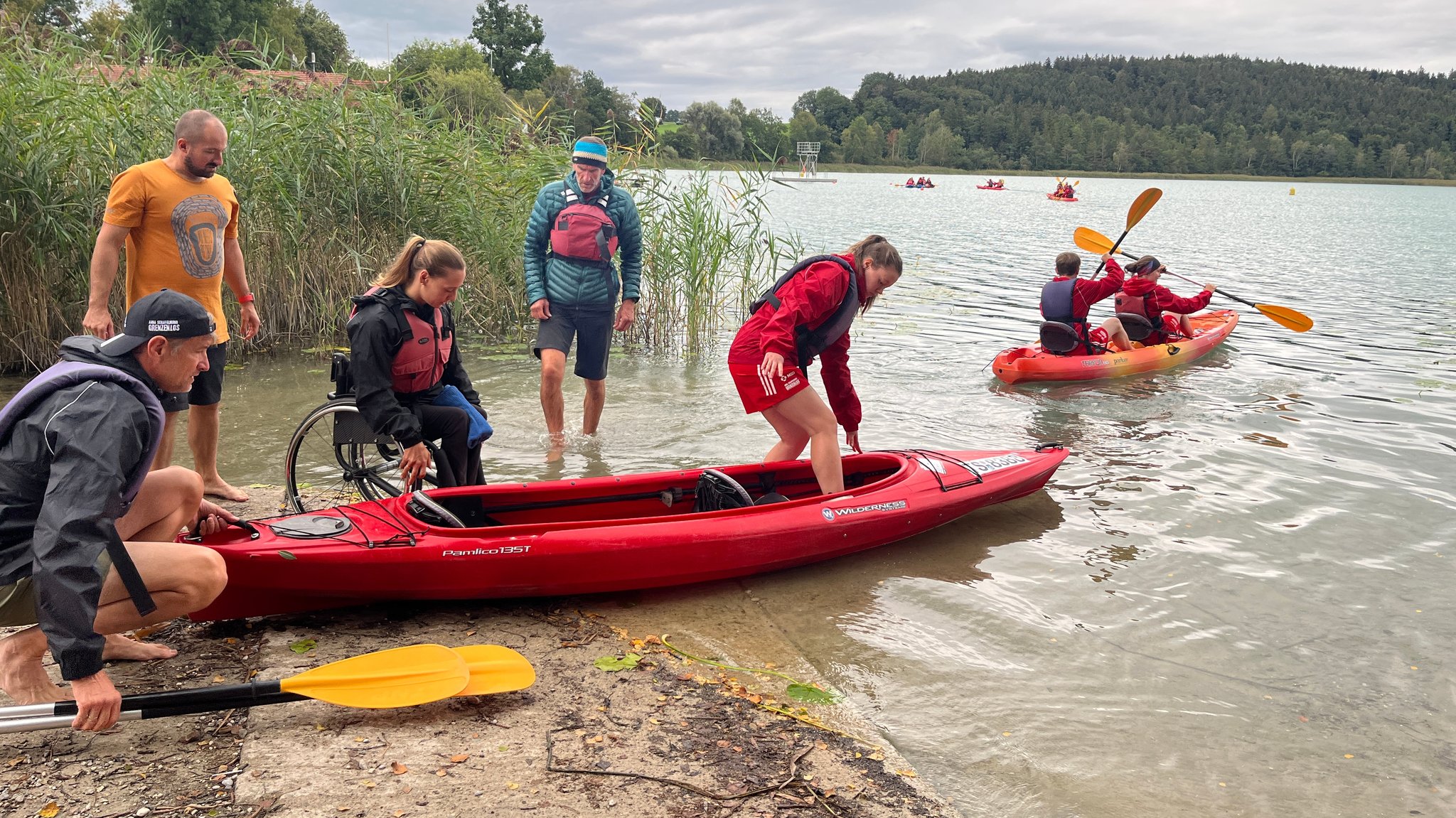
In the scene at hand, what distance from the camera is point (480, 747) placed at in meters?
2.54

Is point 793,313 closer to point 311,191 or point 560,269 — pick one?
point 560,269

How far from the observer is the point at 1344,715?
3.26m

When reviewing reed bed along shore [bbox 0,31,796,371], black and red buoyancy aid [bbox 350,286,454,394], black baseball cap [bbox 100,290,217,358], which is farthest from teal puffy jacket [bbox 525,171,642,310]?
black baseball cap [bbox 100,290,217,358]

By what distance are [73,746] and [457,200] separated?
627 cm

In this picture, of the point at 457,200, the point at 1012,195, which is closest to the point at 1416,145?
the point at 1012,195

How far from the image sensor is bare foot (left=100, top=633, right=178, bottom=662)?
110 inches

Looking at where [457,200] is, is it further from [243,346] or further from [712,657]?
[712,657]

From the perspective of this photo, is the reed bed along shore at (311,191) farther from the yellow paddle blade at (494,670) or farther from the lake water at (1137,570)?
the yellow paddle blade at (494,670)

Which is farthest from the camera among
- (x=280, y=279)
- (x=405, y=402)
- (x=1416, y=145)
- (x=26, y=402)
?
(x=1416, y=145)

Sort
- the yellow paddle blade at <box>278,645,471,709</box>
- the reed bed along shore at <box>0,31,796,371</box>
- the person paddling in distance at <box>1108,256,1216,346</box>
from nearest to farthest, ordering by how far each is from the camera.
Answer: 1. the yellow paddle blade at <box>278,645,471,709</box>
2. the reed bed along shore at <box>0,31,796,371</box>
3. the person paddling in distance at <box>1108,256,1216,346</box>

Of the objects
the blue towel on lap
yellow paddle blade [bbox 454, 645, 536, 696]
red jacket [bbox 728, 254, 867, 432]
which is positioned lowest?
yellow paddle blade [bbox 454, 645, 536, 696]

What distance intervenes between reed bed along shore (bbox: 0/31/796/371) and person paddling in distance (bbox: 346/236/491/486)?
11.8ft

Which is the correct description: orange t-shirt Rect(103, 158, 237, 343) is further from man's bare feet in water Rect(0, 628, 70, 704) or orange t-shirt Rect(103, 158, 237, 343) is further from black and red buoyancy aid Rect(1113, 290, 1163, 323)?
black and red buoyancy aid Rect(1113, 290, 1163, 323)

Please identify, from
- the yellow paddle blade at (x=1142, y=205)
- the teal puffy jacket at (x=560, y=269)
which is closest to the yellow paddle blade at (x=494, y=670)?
the teal puffy jacket at (x=560, y=269)
